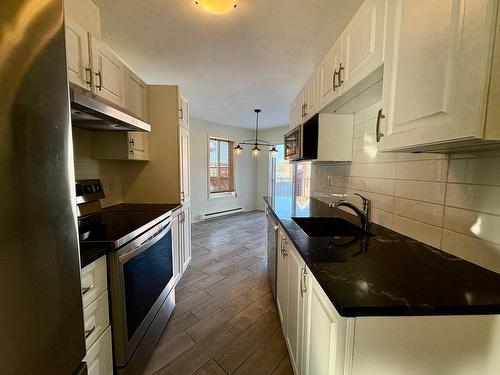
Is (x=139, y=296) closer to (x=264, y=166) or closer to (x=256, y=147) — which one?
(x=256, y=147)

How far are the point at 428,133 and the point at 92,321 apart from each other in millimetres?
1594

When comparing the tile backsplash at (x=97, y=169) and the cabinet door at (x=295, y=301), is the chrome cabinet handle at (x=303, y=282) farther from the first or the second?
the tile backsplash at (x=97, y=169)

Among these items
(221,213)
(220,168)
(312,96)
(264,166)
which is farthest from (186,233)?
(264,166)

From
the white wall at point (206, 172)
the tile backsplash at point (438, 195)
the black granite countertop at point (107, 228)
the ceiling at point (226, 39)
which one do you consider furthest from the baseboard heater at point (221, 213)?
the tile backsplash at point (438, 195)

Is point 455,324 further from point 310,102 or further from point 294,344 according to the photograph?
point 310,102

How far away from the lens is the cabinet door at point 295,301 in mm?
1130

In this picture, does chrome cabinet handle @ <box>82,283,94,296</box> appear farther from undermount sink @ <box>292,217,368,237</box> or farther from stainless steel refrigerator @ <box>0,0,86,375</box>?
undermount sink @ <box>292,217,368,237</box>

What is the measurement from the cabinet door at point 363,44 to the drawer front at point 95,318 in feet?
5.69

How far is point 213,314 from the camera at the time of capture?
1957 millimetres

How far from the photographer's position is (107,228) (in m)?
1.36

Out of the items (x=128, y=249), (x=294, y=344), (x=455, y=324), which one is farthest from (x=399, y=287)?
(x=128, y=249)

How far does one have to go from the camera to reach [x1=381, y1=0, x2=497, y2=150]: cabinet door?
58 centimetres

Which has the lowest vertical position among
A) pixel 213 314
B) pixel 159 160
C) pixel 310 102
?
pixel 213 314

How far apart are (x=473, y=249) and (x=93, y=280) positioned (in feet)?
5.48
